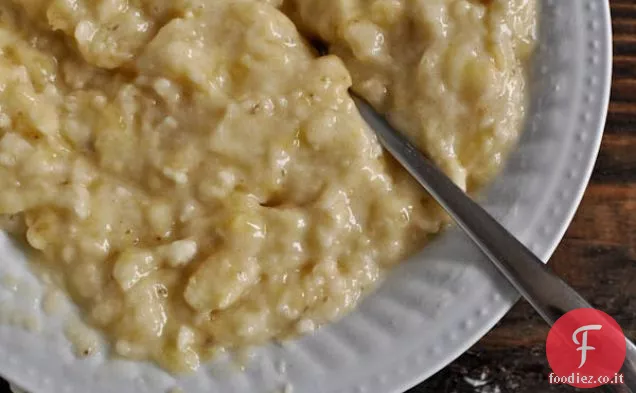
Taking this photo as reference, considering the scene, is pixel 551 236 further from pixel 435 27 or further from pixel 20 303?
pixel 20 303

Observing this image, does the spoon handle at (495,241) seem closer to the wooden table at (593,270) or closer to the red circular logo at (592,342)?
the red circular logo at (592,342)

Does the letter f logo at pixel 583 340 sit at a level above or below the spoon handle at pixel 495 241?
below

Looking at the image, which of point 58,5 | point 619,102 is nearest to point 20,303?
point 58,5

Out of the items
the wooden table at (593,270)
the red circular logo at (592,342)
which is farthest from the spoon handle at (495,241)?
the wooden table at (593,270)

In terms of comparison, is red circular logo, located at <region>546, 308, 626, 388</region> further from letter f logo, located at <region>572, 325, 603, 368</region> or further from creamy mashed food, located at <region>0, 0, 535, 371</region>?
creamy mashed food, located at <region>0, 0, 535, 371</region>

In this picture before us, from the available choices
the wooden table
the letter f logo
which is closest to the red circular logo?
the letter f logo
